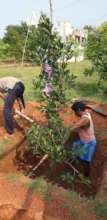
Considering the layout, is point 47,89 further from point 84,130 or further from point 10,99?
point 10,99

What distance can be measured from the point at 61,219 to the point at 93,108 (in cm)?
577

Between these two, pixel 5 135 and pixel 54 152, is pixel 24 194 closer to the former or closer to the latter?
pixel 54 152

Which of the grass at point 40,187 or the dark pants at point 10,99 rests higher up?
the dark pants at point 10,99

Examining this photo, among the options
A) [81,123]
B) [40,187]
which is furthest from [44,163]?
[40,187]

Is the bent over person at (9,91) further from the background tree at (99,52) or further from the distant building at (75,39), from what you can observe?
the background tree at (99,52)

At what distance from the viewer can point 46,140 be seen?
270 inches

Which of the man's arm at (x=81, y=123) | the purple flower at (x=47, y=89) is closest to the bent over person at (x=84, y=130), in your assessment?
the man's arm at (x=81, y=123)

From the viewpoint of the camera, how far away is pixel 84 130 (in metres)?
7.46

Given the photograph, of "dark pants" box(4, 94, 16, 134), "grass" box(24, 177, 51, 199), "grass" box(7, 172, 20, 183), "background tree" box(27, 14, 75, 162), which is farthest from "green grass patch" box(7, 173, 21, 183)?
"dark pants" box(4, 94, 16, 134)

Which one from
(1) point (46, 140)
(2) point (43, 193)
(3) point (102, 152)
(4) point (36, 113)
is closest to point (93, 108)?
(4) point (36, 113)

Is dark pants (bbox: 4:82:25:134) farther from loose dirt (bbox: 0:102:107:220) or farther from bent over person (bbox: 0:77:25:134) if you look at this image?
loose dirt (bbox: 0:102:107:220)

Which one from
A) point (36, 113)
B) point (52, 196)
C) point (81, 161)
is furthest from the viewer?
point (36, 113)

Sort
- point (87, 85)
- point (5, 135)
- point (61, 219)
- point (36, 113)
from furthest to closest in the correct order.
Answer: point (87, 85) → point (36, 113) → point (5, 135) → point (61, 219)

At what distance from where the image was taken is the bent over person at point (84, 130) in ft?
23.3
